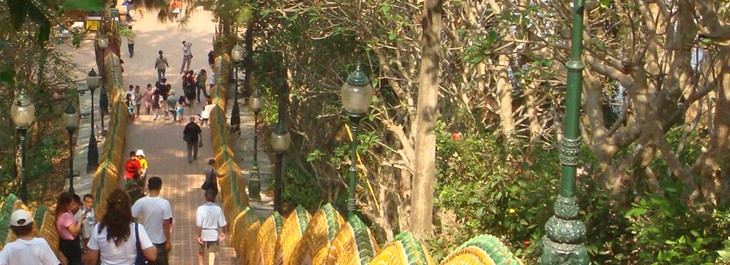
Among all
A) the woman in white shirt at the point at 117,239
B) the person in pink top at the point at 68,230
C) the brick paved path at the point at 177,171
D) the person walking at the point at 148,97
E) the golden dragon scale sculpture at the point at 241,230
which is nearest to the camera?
the woman in white shirt at the point at 117,239

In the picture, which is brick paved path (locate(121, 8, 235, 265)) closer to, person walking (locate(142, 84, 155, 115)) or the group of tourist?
person walking (locate(142, 84, 155, 115))

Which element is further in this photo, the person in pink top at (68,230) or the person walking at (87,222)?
the person walking at (87,222)

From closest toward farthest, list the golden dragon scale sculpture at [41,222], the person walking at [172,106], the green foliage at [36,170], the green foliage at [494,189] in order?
the golden dragon scale sculpture at [41,222], the green foliage at [494,189], the green foliage at [36,170], the person walking at [172,106]

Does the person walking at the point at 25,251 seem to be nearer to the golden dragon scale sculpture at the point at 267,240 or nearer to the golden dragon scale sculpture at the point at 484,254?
the golden dragon scale sculpture at the point at 484,254

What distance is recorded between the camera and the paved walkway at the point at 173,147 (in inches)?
948

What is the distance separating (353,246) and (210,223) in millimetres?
4476

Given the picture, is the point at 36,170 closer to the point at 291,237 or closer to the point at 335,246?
the point at 291,237

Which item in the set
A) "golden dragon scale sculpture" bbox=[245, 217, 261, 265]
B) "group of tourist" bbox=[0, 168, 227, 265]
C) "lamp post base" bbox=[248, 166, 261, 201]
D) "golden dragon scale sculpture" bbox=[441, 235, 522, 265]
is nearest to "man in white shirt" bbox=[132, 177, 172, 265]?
"group of tourist" bbox=[0, 168, 227, 265]

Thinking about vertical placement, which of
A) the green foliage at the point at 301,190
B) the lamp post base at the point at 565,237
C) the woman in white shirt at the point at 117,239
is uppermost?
the lamp post base at the point at 565,237

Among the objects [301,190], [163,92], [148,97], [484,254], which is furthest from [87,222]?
[163,92]

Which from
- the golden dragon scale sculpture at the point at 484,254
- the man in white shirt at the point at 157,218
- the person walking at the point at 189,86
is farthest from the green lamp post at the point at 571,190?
the person walking at the point at 189,86

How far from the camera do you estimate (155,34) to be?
50719 millimetres

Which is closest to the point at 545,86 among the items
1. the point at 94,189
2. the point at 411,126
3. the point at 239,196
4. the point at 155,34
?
the point at 411,126

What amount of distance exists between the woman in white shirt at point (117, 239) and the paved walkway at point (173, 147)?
8.61m
